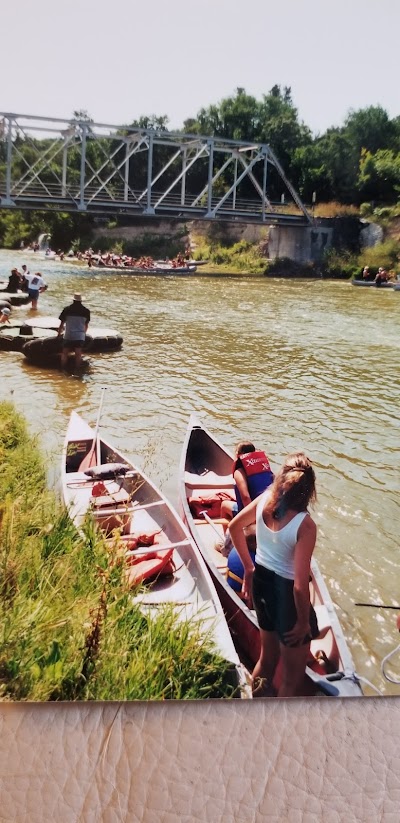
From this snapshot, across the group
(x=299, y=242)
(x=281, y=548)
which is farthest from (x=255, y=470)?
(x=299, y=242)

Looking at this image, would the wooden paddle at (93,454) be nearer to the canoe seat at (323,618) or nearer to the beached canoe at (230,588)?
the beached canoe at (230,588)

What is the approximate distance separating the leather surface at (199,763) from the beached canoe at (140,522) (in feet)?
2.36

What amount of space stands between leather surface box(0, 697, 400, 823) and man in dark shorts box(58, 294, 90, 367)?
193 cm

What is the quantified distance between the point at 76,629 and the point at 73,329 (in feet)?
5.41

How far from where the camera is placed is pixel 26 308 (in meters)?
2.49

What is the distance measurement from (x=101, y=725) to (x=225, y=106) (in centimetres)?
216

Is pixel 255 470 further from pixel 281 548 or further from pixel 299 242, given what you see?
pixel 299 242

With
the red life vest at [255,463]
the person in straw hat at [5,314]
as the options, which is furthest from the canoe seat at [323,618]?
the person in straw hat at [5,314]

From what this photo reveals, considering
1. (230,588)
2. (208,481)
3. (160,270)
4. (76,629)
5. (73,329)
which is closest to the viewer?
(76,629)

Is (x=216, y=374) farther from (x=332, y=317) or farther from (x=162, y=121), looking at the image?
(x=332, y=317)

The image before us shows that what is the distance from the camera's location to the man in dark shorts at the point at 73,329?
8.45ft

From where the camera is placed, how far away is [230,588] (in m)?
1.96

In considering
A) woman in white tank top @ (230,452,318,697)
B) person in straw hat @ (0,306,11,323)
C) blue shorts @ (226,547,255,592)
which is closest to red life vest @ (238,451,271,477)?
blue shorts @ (226,547,255,592)

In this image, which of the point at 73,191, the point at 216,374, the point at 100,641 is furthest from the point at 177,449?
the point at 100,641
